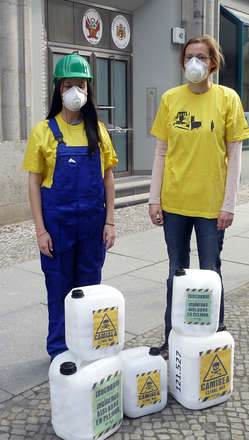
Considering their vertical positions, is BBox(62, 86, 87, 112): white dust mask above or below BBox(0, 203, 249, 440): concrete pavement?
above

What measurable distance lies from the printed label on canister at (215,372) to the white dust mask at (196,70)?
1.47m

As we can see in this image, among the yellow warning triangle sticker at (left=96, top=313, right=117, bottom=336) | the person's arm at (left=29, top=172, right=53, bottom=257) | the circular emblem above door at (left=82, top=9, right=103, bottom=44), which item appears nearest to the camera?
the yellow warning triangle sticker at (left=96, top=313, right=117, bottom=336)

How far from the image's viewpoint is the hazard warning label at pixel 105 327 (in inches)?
103

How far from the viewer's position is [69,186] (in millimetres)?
3037

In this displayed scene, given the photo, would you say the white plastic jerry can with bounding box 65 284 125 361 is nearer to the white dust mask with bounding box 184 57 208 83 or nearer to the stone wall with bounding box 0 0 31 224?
the white dust mask with bounding box 184 57 208 83

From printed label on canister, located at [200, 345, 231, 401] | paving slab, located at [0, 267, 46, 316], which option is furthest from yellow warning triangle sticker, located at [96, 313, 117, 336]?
paving slab, located at [0, 267, 46, 316]

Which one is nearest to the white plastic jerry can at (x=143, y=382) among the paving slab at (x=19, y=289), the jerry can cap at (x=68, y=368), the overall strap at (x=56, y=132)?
the jerry can cap at (x=68, y=368)

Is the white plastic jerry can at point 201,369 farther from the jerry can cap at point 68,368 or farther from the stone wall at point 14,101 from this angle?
the stone wall at point 14,101

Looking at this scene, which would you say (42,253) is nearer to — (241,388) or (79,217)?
(79,217)

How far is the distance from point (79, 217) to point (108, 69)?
8306 mm

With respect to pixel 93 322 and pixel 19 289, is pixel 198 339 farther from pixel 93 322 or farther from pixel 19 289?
pixel 19 289

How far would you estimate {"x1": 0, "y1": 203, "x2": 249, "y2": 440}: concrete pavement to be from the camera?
2.76m

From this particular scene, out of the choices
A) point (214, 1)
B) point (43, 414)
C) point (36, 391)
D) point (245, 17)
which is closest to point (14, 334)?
point (36, 391)

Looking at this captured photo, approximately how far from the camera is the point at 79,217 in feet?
10.2
